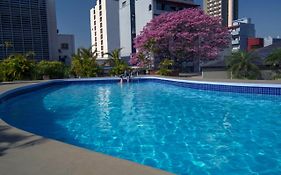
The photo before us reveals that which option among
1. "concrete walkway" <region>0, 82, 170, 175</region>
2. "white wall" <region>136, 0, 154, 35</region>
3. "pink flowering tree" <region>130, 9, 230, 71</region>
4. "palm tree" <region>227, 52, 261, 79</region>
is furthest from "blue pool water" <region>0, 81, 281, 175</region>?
"white wall" <region>136, 0, 154, 35</region>

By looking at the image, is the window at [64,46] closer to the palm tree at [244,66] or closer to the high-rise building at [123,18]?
the high-rise building at [123,18]

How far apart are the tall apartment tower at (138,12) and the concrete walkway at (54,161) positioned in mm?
41904

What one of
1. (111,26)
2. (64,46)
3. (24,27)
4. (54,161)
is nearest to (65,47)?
(64,46)

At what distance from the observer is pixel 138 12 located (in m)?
48.0

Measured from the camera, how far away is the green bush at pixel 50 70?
27141 millimetres

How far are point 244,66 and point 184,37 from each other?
14045 mm

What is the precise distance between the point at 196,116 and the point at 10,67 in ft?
68.3

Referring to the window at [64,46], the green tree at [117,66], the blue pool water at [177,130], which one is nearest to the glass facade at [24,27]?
the window at [64,46]

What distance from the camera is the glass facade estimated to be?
39969 millimetres

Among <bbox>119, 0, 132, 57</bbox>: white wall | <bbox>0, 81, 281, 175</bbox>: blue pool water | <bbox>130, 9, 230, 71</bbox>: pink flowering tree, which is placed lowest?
<bbox>0, 81, 281, 175</bbox>: blue pool water

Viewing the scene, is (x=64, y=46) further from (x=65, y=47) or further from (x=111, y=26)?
(x=111, y=26)

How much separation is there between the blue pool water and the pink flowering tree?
1882 cm

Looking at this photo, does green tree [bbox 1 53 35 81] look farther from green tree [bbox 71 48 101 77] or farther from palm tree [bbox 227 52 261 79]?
palm tree [bbox 227 52 261 79]

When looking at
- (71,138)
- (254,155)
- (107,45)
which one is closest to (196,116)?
(254,155)
